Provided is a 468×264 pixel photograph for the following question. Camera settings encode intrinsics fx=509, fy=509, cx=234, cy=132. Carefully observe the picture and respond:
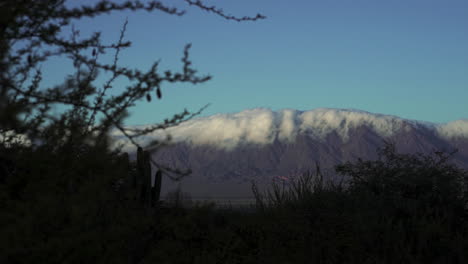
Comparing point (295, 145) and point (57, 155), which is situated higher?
point (295, 145)

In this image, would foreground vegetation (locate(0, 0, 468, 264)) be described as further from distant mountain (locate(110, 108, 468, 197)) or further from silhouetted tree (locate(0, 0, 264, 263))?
distant mountain (locate(110, 108, 468, 197))

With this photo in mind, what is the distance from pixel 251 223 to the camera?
10.2 metres

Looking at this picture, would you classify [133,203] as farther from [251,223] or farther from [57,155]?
[57,155]

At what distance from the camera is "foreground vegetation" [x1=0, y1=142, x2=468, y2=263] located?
3.26m

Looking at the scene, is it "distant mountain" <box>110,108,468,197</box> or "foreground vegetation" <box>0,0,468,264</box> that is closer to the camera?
"foreground vegetation" <box>0,0,468,264</box>

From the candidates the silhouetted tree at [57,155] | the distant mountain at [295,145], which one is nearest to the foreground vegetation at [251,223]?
the silhouetted tree at [57,155]

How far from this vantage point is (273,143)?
17950cm

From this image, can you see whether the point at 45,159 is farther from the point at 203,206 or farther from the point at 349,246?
the point at 349,246

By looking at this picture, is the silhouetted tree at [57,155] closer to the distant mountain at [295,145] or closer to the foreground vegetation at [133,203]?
the foreground vegetation at [133,203]

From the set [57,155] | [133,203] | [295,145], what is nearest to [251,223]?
[133,203]

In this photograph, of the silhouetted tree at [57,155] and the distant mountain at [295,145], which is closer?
the silhouetted tree at [57,155]

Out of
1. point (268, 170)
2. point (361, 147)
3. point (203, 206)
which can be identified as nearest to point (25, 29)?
Answer: point (203, 206)

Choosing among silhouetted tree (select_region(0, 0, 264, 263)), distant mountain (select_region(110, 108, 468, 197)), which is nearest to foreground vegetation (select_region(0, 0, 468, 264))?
silhouetted tree (select_region(0, 0, 264, 263))

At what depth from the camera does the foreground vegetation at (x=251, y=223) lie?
3256mm
